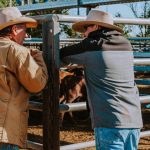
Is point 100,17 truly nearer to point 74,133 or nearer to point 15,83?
point 15,83

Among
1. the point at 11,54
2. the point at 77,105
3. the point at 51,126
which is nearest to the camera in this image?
the point at 11,54

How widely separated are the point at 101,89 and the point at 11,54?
591mm

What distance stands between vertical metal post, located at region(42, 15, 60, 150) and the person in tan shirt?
13 cm

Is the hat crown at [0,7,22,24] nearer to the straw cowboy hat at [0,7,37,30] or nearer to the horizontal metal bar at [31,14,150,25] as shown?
the straw cowboy hat at [0,7,37,30]

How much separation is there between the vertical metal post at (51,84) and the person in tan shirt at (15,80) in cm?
13

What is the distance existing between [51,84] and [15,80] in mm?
264

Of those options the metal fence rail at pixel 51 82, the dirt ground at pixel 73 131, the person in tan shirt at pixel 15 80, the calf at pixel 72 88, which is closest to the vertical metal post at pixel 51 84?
the metal fence rail at pixel 51 82

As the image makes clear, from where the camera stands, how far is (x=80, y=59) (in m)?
2.94

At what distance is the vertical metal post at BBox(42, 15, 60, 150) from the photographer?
2.96m

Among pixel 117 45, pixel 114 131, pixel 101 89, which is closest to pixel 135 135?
pixel 114 131

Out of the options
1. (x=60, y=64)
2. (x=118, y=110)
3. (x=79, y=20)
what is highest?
(x=79, y=20)

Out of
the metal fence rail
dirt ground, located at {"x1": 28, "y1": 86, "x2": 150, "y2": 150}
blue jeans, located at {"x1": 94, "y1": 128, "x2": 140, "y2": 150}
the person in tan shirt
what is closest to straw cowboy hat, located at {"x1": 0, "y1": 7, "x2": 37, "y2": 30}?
the person in tan shirt

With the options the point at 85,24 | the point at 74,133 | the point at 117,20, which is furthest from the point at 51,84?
the point at 74,133

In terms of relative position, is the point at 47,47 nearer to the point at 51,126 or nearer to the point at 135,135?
the point at 51,126
